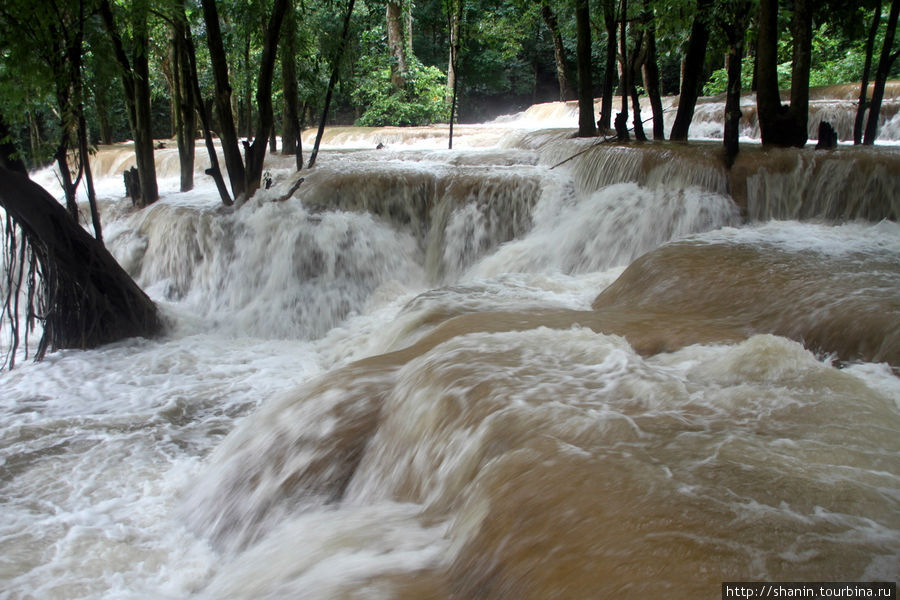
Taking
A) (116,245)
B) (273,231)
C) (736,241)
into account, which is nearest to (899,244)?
(736,241)

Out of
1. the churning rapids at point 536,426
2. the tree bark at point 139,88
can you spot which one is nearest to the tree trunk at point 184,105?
the tree bark at point 139,88

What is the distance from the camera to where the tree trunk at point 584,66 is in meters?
10.1

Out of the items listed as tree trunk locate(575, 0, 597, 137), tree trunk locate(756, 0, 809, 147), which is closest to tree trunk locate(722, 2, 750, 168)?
tree trunk locate(756, 0, 809, 147)

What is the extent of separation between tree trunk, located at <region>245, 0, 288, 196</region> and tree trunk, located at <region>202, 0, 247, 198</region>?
5.6 inches

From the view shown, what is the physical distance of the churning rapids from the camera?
1.88m

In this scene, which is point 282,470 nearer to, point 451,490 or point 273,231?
point 451,490

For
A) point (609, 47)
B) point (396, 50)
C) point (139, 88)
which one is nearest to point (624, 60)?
point (609, 47)

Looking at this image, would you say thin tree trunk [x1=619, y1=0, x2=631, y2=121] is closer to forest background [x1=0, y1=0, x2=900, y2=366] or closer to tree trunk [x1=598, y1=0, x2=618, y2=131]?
forest background [x1=0, y1=0, x2=900, y2=366]

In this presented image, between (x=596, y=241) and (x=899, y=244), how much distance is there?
9.15 feet

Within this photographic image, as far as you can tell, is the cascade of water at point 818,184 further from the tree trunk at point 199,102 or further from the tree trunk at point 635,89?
the tree trunk at point 199,102

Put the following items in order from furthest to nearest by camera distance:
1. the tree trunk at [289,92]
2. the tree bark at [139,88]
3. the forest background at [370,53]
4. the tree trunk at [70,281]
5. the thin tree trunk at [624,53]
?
the tree trunk at [289,92] → the thin tree trunk at [624,53] → the tree bark at [139,88] → the forest background at [370,53] → the tree trunk at [70,281]

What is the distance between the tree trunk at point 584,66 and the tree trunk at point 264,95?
437 cm

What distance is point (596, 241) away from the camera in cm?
724

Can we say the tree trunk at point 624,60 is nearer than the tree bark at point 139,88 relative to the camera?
No
